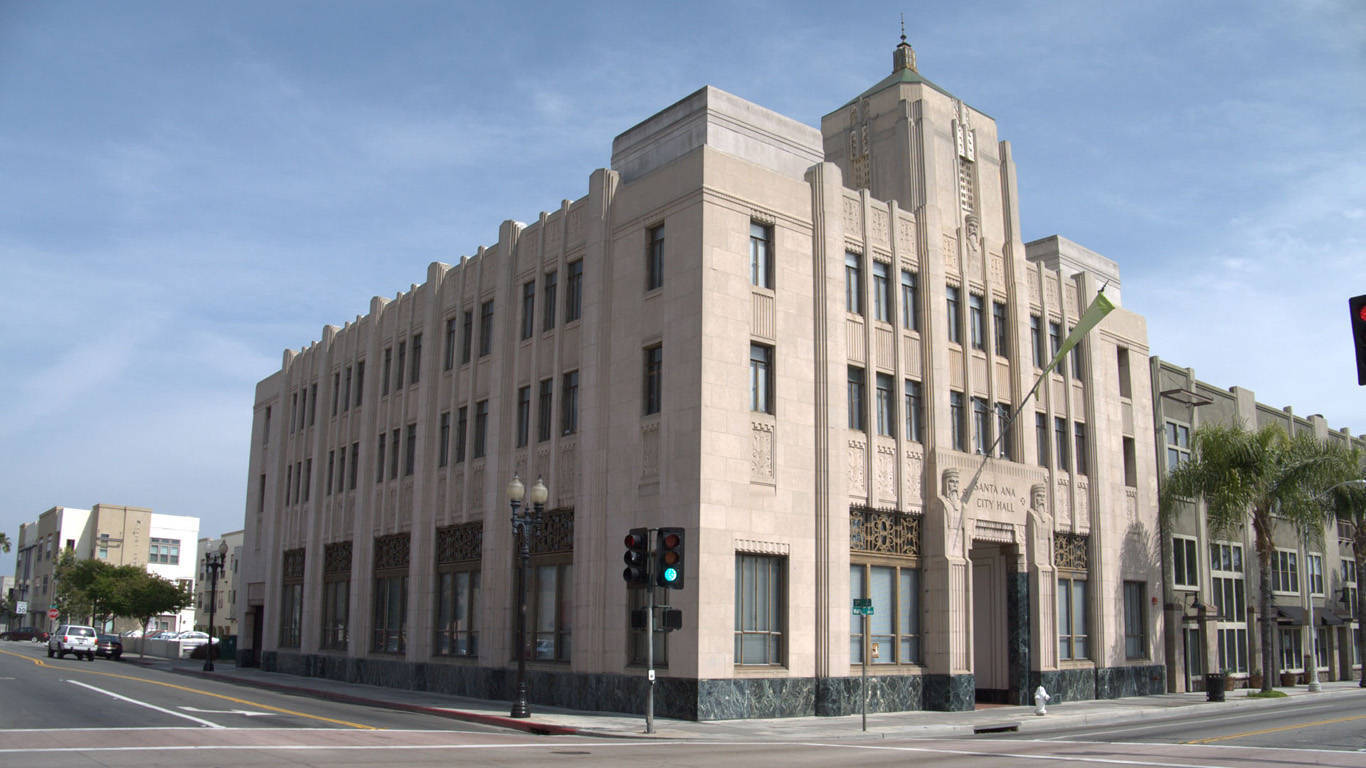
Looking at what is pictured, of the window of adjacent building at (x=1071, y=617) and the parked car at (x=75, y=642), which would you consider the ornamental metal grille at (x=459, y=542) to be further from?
the parked car at (x=75, y=642)

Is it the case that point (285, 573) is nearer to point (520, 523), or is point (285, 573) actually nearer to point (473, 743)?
point (520, 523)

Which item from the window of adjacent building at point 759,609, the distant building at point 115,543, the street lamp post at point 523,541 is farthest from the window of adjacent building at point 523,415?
the distant building at point 115,543

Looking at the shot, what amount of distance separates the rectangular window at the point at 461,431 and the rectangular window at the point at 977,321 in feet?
54.5

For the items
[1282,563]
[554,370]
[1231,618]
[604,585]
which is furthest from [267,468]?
[1282,563]

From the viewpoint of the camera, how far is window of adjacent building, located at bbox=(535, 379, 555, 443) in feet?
104

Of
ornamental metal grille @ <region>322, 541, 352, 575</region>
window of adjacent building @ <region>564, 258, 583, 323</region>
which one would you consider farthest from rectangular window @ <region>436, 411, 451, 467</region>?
ornamental metal grille @ <region>322, 541, 352, 575</region>

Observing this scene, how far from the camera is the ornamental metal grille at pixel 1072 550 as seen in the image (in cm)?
3494

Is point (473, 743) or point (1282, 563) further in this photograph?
point (1282, 563)

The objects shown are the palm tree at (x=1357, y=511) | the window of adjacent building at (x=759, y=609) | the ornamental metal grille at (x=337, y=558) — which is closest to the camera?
the window of adjacent building at (x=759, y=609)

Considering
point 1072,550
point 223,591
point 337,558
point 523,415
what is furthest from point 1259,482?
point 223,591

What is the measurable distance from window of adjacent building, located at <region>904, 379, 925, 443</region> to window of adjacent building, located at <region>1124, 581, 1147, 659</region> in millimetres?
12251

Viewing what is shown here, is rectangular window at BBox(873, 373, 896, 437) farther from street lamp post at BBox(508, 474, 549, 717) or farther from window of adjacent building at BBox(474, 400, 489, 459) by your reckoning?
window of adjacent building at BBox(474, 400, 489, 459)

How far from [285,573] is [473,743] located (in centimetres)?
3165

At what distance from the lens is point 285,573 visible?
4781 centimetres
